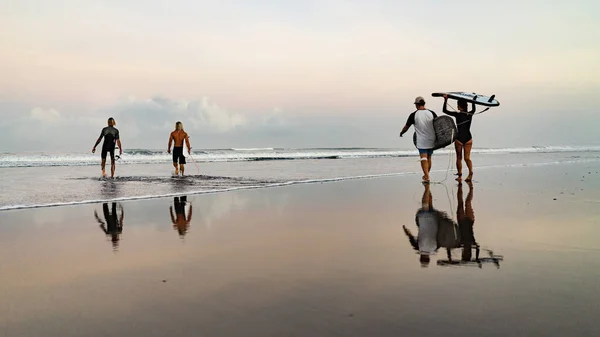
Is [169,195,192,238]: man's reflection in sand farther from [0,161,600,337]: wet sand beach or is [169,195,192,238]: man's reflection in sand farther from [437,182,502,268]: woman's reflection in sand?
[437,182,502,268]: woman's reflection in sand

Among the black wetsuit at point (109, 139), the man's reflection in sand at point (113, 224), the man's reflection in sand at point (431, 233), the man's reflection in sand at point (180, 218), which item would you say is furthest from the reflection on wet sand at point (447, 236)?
the black wetsuit at point (109, 139)

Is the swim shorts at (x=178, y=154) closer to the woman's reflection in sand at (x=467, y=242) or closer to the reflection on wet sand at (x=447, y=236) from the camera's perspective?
the reflection on wet sand at (x=447, y=236)

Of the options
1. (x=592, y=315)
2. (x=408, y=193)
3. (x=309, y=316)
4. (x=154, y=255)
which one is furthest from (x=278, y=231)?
(x=408, y=193)

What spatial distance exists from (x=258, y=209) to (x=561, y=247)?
15.4 ft

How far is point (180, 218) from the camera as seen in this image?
7234mm

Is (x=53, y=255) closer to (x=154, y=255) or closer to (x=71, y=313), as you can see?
(x=154, y=255)

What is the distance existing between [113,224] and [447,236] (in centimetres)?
457

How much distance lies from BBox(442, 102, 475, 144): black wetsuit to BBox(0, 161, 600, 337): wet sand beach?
19.0 ft

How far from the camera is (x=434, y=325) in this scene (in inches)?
109

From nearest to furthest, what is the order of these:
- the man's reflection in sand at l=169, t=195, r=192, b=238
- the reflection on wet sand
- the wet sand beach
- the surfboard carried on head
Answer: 1. the wet sand beach
2. the reflection on wet sand
3. the man's reflection in sand at l=169, t=195, r=192, b=238
4. the surfboard carried on head

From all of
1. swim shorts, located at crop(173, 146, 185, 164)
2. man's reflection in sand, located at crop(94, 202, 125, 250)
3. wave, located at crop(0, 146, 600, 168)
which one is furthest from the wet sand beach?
wave, located at crop(0, 146, 600, 168)

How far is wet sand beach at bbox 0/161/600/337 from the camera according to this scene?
2.83 metres

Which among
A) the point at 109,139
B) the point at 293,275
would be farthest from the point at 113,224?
the point at 109,139

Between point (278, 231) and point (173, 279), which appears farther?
point (278, 231)
